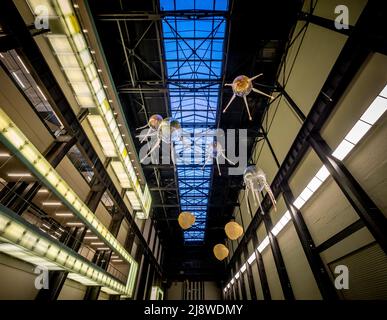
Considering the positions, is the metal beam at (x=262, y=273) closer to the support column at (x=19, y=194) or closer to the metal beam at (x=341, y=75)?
the metal beam at (x=341, y=75)

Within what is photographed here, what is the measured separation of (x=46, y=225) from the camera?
12711mm

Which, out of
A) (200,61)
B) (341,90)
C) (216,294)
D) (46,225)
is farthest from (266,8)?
(216,294)

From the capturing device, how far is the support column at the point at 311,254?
798 cm

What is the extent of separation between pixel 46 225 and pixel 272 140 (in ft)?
55.8

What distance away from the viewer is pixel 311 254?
29.6 feet

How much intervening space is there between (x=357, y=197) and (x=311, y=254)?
424cm

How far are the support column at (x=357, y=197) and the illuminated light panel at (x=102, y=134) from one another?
11.4m

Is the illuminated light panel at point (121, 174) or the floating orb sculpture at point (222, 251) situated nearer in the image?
the illuminated light panel at point (121, 174)

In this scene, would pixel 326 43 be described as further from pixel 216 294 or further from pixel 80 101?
pixel 216 294

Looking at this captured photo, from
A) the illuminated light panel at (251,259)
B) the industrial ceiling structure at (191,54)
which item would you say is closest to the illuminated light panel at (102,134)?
the industrial ceiling structure at (191,54)

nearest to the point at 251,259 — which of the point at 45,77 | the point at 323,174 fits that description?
the point at 323,174

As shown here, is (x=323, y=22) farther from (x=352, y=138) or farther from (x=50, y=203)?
(x=50, y=203)

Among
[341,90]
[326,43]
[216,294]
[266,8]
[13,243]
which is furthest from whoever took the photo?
[216,294]

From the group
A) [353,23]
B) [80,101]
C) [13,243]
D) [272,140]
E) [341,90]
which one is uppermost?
[272,140]
